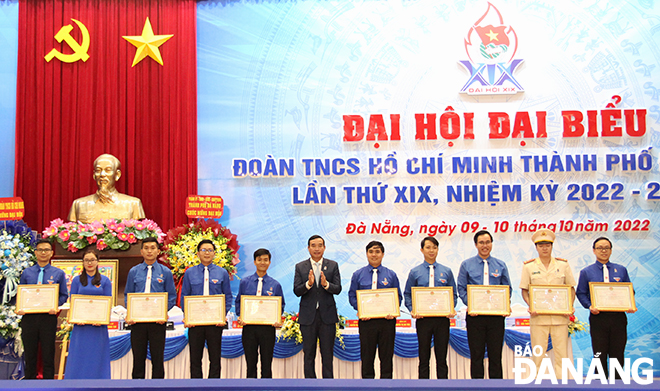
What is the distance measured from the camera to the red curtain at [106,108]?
643 centimetres

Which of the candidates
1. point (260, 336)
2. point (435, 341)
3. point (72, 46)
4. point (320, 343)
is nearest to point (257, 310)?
point (260, 336)

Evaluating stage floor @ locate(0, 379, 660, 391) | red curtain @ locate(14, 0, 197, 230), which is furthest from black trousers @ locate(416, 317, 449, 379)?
red curtain @ locate(14, 0, 197, 230)

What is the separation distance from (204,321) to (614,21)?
5645 mm

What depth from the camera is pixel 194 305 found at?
4.26 metres

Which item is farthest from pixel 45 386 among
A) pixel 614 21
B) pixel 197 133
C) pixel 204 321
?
pixel 614 21

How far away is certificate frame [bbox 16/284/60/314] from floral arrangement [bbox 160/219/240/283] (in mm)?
1330

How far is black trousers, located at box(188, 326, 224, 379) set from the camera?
14.2 feet

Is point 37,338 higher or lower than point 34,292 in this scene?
lower

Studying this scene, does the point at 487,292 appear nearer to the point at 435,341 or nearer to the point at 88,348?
the point at 435,341

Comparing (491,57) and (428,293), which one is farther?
(491,57)

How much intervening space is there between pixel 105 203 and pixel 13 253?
103cm

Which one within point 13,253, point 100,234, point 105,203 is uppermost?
point 105,203

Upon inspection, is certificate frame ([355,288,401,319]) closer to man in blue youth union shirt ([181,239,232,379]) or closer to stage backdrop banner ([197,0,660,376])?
man in blue youth union shirt ([181,239,232,379])

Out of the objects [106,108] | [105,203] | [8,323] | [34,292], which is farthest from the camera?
[106,108]
